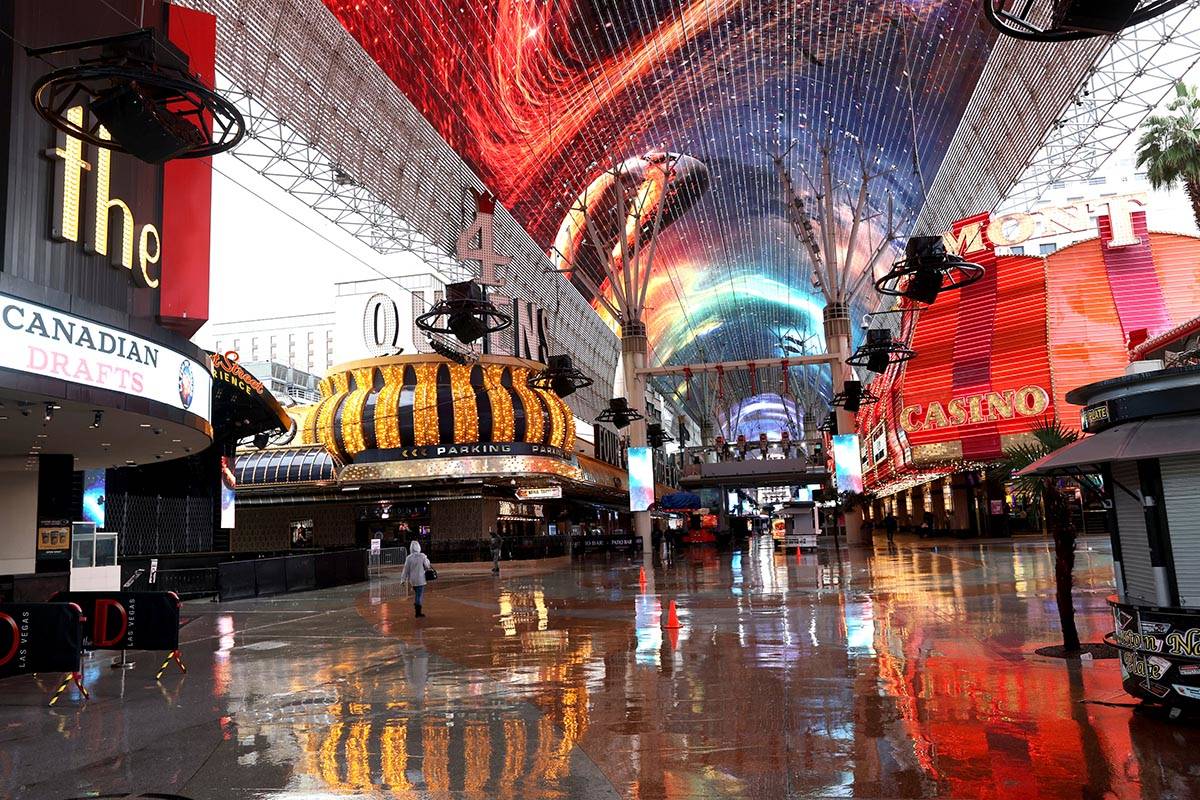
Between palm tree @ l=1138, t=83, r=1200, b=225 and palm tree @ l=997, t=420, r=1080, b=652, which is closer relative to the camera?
palm tree @ l=997, t=420, r=1080, b=652

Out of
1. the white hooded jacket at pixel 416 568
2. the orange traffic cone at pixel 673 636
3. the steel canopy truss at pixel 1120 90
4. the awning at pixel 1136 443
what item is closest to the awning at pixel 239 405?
the white hooded jacket at pixel 416 568

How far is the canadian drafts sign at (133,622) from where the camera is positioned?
36.2 ft

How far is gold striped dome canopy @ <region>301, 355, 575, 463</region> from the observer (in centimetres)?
4181

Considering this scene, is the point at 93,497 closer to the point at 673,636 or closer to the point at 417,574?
the point at 417,574

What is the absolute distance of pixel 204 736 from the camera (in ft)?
25.0

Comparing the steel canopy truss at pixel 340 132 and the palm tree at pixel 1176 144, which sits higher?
the steel canopy truss at pixel 340 132

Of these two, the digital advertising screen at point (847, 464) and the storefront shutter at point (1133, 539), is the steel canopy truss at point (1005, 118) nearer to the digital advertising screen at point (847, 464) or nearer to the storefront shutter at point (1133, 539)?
the digital advertising screen at point (847, 464)

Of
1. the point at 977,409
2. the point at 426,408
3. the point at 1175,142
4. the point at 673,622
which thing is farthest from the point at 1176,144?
the point at 426,408

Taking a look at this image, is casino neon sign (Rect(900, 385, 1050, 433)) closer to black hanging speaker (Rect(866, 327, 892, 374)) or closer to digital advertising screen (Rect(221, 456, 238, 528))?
black hanging speaker (Rect(866, 327, 892, 374))

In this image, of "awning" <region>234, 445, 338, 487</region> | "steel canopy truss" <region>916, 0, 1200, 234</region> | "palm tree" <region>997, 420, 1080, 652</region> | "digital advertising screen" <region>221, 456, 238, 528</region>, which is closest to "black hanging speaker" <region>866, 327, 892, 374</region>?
"steel canopy truss" <region>916, 0, 1200, 234</region>

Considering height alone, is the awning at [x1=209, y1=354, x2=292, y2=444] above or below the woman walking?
above

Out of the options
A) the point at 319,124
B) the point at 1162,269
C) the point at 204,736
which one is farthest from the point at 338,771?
the point at 1162,269

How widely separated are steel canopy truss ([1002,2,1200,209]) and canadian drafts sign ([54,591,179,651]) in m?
30.9

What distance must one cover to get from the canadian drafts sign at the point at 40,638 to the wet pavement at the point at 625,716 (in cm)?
42
